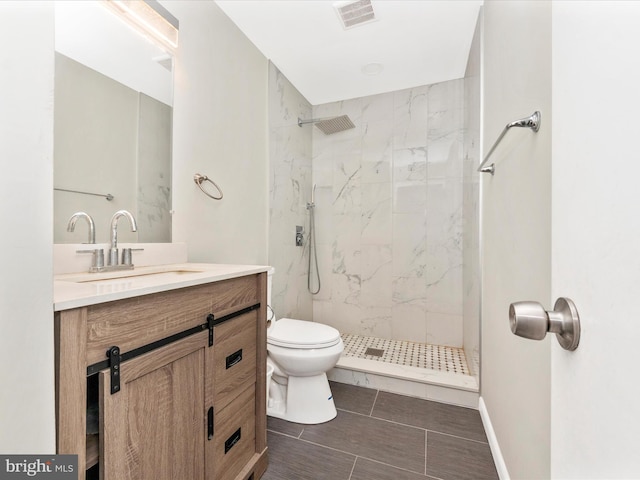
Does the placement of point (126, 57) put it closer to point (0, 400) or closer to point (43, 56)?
point (43, 56)

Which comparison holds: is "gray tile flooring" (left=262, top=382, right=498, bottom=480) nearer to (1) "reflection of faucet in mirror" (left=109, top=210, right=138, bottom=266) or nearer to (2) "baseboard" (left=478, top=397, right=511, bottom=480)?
(2) "baseboard" (left=478, top=397, right=511, bottom=480)

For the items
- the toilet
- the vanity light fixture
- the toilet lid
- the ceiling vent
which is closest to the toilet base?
the toilet

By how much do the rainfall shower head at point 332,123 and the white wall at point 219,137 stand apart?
52cm

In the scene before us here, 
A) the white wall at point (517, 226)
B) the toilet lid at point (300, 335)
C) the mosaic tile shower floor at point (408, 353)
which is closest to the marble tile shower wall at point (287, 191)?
the toilet lid at point (300, 335)

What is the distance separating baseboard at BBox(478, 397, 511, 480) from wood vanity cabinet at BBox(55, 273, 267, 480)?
1037mm

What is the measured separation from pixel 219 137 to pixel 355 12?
112cm

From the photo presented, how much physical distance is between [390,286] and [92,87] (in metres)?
A: 2.48

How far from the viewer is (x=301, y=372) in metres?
1.66

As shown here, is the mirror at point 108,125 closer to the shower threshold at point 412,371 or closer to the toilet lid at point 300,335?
the toilet lid at point 300,335

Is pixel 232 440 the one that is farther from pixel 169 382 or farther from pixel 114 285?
pixel 114 285
